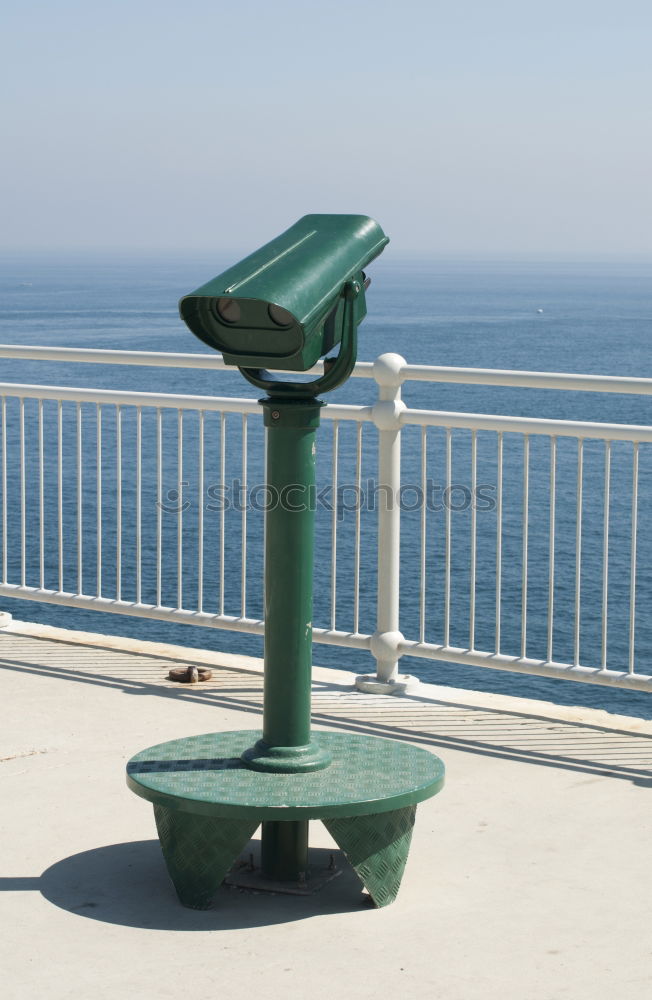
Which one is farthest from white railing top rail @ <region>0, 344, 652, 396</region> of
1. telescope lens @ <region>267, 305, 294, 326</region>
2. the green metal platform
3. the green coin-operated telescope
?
the green metal platform

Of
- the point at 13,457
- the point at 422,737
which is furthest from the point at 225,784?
the point at 13,457

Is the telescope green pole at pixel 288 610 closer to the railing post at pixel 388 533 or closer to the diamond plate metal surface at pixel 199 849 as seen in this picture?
the diamond plate metal surface at pixel 199 849

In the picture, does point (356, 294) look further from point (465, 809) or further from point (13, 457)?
point (13, 457)

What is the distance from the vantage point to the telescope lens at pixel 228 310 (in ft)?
11.8

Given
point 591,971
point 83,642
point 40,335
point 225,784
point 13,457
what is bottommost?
point 40,335

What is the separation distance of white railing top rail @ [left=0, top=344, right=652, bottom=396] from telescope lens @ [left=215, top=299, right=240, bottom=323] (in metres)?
1.32

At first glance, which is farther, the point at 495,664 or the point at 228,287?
the point at 495,664

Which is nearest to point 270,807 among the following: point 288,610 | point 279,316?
point 288,610

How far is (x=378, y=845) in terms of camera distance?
12.2ft

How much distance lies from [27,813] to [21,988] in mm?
1188

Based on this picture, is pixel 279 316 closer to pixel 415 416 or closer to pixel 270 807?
pixel 270 807

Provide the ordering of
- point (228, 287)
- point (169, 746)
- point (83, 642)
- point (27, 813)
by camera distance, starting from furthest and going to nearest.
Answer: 1. point (83, 642)
2. point (27, 813)
3. point (169, 746)
4. point (228, 287)

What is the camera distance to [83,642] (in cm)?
672

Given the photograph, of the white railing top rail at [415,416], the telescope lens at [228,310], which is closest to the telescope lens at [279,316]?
the telescope lens at [228,310]
